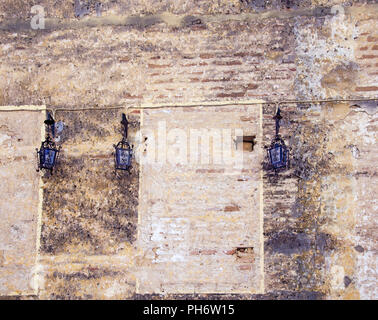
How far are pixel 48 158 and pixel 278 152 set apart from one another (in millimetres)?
2271

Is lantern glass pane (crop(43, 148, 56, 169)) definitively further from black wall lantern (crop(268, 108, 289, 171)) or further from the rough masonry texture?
black wall lantern (crop(268, 108, 289, 171))

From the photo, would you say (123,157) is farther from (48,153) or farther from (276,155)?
(276,155)

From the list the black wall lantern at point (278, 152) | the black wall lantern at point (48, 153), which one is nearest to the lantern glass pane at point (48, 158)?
the black wall lantern at point (48, 153)

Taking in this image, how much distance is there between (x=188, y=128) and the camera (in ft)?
15.9

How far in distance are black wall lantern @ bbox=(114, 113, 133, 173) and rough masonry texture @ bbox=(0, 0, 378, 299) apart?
8 cm

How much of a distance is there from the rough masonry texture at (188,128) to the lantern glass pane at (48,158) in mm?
194

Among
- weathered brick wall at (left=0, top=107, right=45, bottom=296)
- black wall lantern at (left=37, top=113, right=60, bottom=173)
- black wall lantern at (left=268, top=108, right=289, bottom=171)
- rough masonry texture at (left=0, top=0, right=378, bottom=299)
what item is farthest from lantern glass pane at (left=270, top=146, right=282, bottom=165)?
weathered brick wall at (left=0, top=107, right=45, bottom=296)

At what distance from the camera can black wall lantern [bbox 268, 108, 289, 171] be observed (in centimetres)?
460

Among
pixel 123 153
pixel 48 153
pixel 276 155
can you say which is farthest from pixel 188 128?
pixel 48 153

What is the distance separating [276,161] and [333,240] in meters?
0.94

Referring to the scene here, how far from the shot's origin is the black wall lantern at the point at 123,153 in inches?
187

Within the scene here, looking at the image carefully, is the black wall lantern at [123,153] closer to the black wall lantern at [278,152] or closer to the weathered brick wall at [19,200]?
the weathered brick wall at [19,200]

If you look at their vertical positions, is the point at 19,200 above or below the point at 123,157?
below
